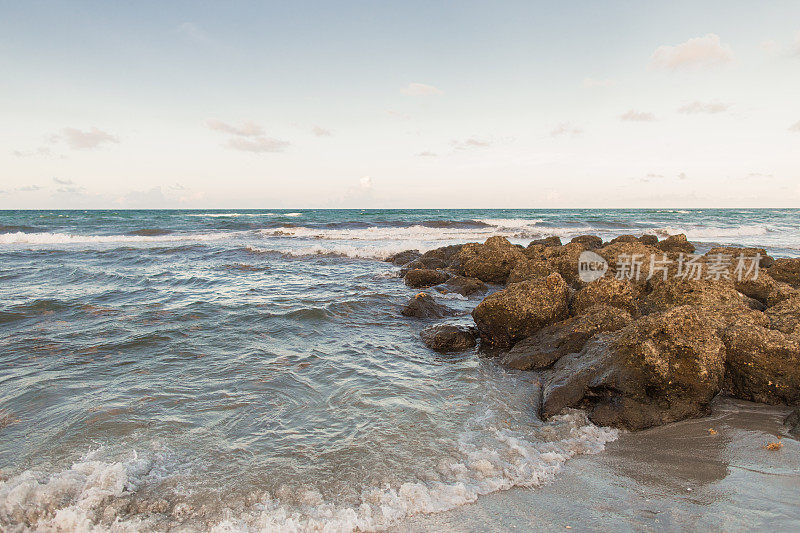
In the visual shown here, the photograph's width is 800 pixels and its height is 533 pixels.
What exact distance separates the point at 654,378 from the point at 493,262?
7174 millimetres

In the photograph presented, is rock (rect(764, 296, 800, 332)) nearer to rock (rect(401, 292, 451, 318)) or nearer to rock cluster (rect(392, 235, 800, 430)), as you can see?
rock cluster (rect(392, 235, 800, 430))

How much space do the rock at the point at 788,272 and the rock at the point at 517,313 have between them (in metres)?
6.47

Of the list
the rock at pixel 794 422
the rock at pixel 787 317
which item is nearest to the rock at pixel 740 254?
the rock at pixel 787 317

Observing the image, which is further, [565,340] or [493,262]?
[493,262]

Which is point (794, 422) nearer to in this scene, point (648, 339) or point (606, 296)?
point (648, 339)

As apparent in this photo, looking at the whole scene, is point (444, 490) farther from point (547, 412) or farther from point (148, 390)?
point (148, 390)

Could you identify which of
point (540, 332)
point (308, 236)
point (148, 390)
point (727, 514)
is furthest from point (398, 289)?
point (308, 236)

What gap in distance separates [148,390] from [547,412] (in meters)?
4.43

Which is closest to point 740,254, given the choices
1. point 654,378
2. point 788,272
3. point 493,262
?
point 788,272

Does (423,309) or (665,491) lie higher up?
(423,309)

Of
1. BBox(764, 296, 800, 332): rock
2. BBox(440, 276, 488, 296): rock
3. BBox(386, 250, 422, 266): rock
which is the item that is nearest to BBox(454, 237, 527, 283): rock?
BBox(440, 276, 488, 296): rock

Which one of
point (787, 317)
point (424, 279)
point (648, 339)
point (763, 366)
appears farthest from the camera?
point (424, 279)

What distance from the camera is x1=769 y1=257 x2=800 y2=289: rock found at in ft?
29.6

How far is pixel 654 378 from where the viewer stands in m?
4.01
